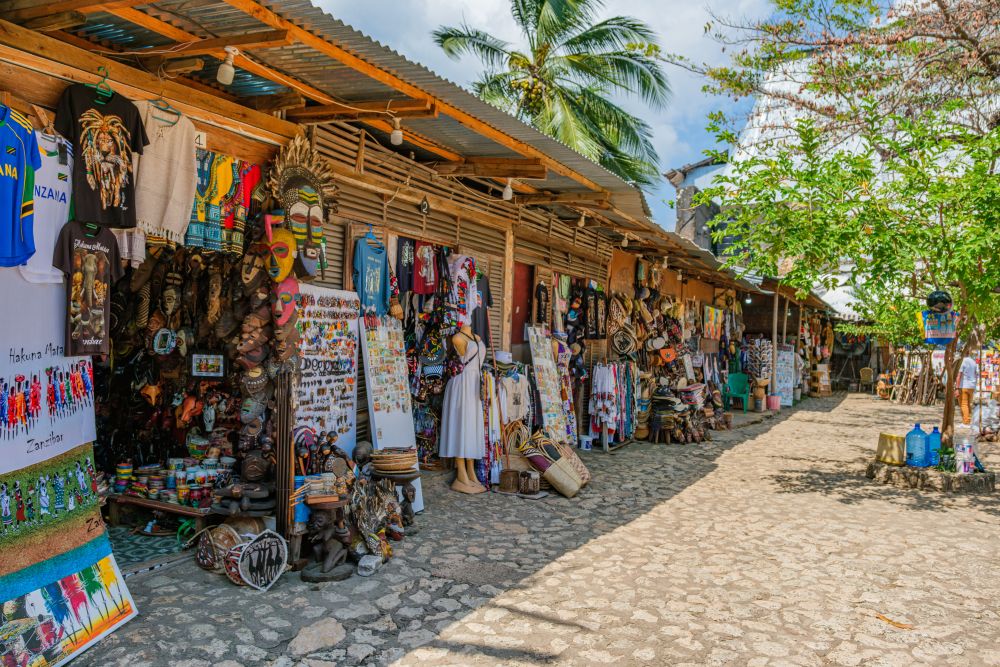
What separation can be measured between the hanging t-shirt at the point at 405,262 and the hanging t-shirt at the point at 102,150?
2.95 m

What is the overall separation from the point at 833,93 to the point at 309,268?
9.30m

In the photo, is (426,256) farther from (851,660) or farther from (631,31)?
(631,31)

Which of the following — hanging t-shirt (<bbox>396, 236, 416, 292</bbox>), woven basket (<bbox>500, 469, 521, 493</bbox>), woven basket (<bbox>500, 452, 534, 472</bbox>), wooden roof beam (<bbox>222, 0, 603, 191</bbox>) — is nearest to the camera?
wooden roof beam (<bbox>222, 0, 603, 191</bbox>)

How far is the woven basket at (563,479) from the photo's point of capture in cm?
716

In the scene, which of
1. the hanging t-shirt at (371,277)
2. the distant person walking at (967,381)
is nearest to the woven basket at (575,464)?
the hanging t-shirt at (371,277)

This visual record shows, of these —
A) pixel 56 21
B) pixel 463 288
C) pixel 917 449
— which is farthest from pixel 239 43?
pixel 917 449

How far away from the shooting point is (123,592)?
375 cm

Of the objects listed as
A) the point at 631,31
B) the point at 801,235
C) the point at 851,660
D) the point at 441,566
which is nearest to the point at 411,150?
the point at 441,566

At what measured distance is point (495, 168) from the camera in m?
6.97

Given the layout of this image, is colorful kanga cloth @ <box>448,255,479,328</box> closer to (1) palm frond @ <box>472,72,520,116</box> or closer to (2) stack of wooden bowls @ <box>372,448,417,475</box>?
(2) stack of wooden bowls @ <box>372,448,417,475</box>

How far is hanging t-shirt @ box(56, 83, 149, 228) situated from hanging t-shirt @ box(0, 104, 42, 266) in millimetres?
231

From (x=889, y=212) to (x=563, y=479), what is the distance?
4.56 metres

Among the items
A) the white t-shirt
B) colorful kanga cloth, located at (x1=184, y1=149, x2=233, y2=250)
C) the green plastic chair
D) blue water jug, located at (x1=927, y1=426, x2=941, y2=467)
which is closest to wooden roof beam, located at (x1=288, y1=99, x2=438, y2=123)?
colorful kanga cloth, located at (x1=184, y1=149, x2=233, y2=250)

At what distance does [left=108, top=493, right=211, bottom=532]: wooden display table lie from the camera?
4895mm
